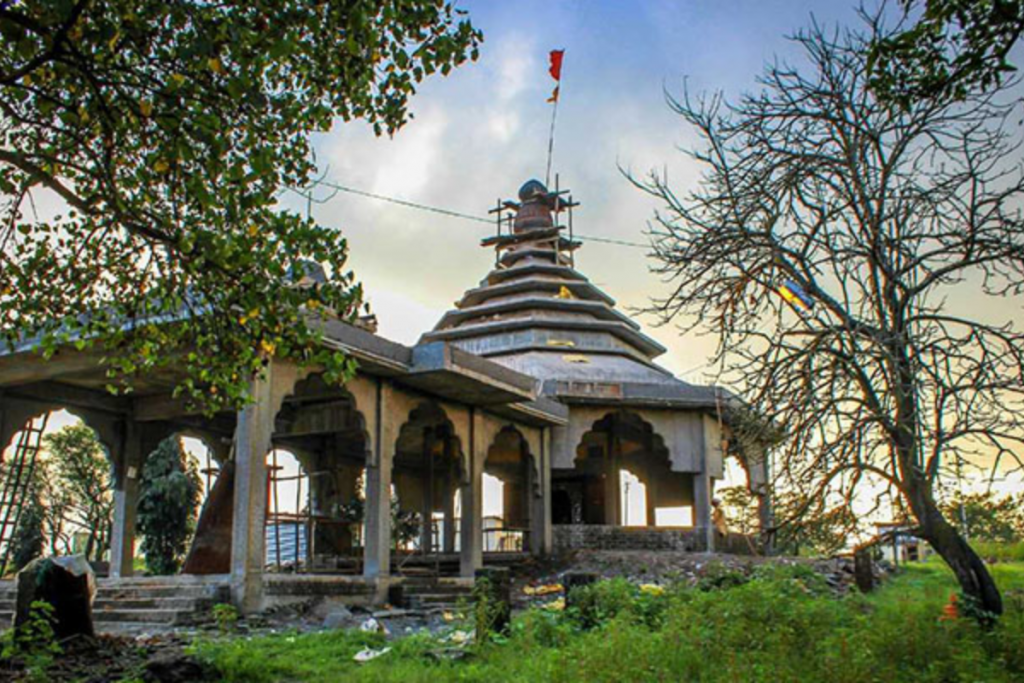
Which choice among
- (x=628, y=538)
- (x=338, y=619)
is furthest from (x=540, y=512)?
(x=338, y=619)

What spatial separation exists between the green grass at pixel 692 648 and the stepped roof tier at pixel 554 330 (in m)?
10.8

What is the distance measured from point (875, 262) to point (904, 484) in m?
2.19

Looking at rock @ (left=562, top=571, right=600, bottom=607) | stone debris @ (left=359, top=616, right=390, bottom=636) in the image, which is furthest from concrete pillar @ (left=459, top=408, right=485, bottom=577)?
rock @ (left=562, top=571, right=600, bottom=607)

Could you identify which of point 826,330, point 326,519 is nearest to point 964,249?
point 826,330

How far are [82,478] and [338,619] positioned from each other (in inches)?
749

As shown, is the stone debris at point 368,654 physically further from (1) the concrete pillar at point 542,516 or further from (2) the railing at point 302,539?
(1) the concrete pillar at point 542,516

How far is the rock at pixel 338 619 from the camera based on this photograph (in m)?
12.1

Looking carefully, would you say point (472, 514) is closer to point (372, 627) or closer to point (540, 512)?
point (540, 512)

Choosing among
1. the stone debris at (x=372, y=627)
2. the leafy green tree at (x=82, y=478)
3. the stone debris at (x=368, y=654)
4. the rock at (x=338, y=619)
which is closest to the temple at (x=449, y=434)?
the rock at (x=338, y=619)

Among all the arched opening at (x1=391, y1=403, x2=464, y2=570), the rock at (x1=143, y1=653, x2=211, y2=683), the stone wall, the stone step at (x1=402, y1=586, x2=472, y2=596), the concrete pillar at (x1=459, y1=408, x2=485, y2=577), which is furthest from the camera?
the stone wall

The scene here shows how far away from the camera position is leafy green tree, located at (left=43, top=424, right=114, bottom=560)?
28172 mm

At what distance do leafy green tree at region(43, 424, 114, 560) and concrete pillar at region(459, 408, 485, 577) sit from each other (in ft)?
47.8

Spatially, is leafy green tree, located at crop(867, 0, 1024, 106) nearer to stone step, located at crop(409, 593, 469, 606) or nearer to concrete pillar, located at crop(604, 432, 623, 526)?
stone step, located at crop(409, 593, 469, 606)

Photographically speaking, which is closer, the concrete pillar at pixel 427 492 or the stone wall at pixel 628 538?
the concrete pillar at pixel 427 492
